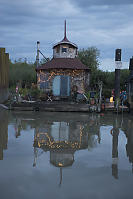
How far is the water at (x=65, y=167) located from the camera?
4234 millimetres

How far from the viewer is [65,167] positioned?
562 cm

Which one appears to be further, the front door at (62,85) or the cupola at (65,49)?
the cupola at (65,49)

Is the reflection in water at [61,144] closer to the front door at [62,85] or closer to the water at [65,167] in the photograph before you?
the water at [65,167]

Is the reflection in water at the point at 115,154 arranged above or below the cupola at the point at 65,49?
below

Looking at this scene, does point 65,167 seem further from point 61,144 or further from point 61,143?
point 61,143

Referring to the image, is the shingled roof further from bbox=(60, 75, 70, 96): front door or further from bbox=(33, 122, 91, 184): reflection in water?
bbox=(33, 122, 91, 184): reflection in water

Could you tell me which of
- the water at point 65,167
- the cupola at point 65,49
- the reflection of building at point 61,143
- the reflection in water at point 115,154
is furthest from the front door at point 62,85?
the water at point 65,167

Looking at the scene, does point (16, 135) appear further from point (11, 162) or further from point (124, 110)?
point (124, 110)

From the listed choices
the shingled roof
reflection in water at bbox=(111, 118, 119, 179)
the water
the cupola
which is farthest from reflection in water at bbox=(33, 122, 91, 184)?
the cupola

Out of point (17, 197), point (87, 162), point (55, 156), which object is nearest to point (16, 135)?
point (55, 156)

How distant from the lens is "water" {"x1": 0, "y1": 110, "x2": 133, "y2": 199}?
4234mm

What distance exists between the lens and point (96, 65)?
45094mm

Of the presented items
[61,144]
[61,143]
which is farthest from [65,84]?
[61,144]

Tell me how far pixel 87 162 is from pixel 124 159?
1139 mm
